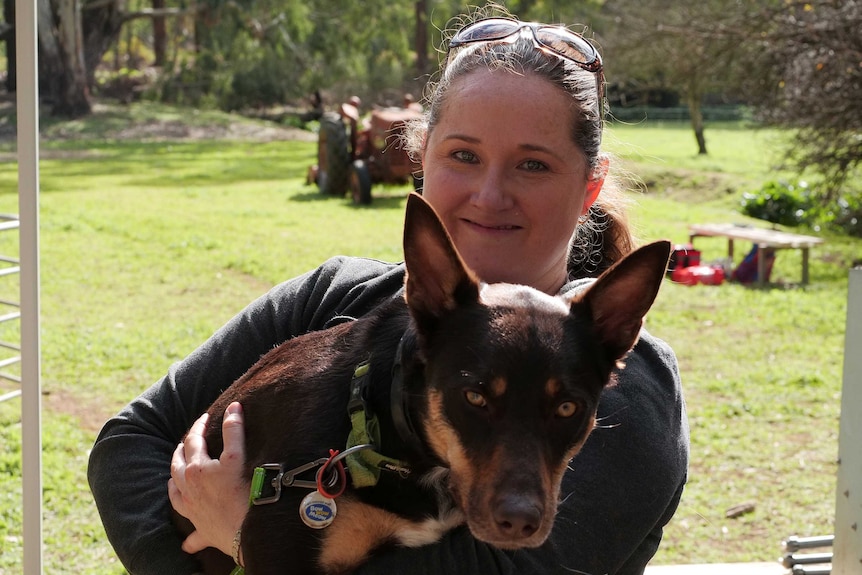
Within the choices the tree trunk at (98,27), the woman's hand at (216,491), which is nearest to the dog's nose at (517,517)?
the woman's hand at (216,491)

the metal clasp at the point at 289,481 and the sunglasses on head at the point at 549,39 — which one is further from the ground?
the sunglasses on head at the point at 549,39

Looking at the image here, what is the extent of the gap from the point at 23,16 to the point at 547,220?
5.92 feet

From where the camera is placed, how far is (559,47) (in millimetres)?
2732

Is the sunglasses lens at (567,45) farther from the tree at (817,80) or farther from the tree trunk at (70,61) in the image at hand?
the tree trunk at (70,61)

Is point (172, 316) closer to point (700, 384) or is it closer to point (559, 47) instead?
point (700, 384)

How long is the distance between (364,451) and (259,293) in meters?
8.44

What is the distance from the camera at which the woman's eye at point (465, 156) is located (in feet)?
8.59

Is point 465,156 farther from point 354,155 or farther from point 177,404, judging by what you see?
point 354,155

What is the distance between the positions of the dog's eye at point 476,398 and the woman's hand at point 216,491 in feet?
2.12

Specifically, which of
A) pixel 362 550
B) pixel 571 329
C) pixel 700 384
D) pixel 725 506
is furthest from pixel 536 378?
pixel 700 384

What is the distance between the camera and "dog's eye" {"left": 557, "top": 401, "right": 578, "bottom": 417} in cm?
205

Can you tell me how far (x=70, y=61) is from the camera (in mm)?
27766

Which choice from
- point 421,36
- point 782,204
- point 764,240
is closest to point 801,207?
point 782,204

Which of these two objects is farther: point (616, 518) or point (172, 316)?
point (172, 316)
